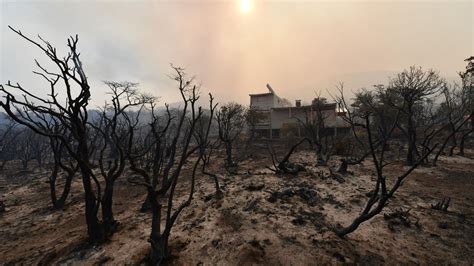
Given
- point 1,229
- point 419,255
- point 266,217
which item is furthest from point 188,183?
point 419,255

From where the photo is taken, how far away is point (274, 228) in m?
5.81

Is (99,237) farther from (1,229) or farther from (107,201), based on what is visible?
(1,229)

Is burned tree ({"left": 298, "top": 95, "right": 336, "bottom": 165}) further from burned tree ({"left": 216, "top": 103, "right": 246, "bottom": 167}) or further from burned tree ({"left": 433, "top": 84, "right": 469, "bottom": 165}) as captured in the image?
burned tree ({"left": 216, "top": 103, "right": 246, "bottom": 167})

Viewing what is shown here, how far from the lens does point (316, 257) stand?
457cm

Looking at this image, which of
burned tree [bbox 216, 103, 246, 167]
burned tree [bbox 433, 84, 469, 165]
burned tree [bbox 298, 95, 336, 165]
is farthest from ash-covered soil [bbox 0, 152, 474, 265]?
burned tree [bbox 216, 103, 246, 167]

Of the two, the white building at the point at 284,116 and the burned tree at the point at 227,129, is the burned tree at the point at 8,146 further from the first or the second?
the white building at the point at 284,116

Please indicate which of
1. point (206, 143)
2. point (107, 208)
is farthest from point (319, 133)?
point (107, 208)

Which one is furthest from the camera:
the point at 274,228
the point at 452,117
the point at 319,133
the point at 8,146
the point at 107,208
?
the point at 8,146

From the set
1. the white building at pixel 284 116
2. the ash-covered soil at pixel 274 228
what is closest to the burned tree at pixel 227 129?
the ash-covered soil at pixel 274 228

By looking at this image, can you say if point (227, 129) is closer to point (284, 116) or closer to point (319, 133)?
point (319, 133)

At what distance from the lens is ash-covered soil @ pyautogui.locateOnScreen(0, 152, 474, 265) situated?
15.6 ft

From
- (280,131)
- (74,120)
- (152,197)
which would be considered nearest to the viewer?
(152,197)

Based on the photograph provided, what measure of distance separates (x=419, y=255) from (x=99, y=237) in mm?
8229

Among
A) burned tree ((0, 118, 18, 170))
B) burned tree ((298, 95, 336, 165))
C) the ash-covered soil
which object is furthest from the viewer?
burned tree ((0, 118, 18, 170))
